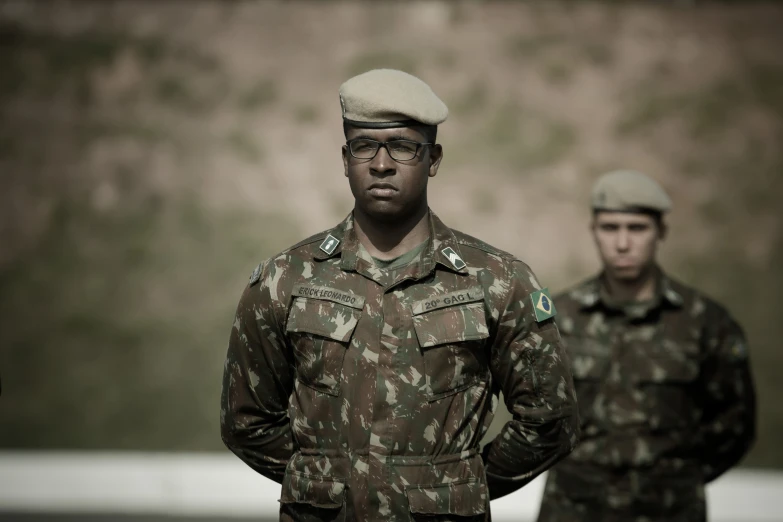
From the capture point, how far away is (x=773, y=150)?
5.79 metres

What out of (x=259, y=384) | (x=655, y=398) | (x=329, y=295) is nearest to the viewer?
(x=329, y=295)

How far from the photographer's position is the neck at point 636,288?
12.9ft

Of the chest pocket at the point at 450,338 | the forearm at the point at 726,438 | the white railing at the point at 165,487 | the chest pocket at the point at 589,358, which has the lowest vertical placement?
the white railing at the point at 165,487

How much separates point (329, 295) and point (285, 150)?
3.40 meters

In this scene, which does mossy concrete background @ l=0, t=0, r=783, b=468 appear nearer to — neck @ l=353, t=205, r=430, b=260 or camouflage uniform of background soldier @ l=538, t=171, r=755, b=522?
camouflage uniform of background soldier @ l=538, t=171, r=755, b=522

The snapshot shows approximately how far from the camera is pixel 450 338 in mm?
2461

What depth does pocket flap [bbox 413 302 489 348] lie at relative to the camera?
2.46 metres

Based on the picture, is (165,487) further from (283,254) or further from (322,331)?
(322,331)

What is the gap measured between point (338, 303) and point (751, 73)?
3957 millimetres

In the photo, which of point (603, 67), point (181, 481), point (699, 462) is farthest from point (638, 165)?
point (181, 481)

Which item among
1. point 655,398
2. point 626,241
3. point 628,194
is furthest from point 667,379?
point 628,194

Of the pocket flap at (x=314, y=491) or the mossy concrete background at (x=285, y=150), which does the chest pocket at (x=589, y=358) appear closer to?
the pocket flap at (x=314, y=491)

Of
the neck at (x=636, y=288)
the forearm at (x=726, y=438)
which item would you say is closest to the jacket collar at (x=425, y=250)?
the neck at (x=636, y=288)

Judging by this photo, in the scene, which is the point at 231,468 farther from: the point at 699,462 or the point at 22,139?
the point at 699,462
